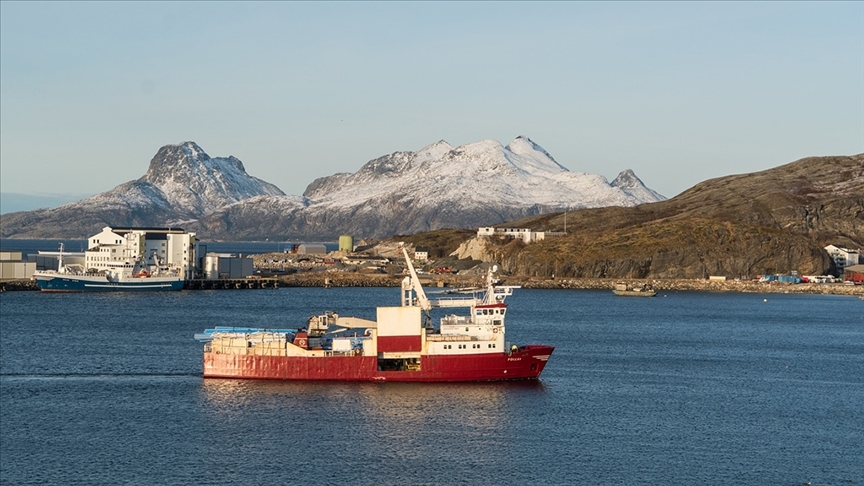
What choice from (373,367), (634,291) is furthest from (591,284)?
(373,367)

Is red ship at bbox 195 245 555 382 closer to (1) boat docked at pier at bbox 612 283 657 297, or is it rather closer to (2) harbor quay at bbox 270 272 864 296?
(1) boat docked at pier at bbox 612 283 657 297

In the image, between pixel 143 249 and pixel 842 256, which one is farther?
pixel 842 256

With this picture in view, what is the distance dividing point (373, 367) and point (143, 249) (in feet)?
345

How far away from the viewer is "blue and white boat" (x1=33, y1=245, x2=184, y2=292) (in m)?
147

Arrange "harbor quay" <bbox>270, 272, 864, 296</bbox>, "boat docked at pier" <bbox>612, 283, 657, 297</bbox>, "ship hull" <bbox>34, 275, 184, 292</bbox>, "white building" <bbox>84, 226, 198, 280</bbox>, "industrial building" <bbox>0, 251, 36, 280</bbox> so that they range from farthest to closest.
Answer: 1. "harbor quay" <bbox>270, 272, 864, 296</bbox>
2. "industrial building" <bbox>0, 251, 36, 280</bbox>
3. "white building" <bbox>84, 226, 198, 280</bbox>
4. "boat docked at pier" <bbox>612, 283, 657, 297</bbox>
5. "ship hull" <bbox>34, 275, 184, 292</bbox>

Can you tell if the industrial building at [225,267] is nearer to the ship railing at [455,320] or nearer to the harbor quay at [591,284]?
the harbor quay at [591,284]

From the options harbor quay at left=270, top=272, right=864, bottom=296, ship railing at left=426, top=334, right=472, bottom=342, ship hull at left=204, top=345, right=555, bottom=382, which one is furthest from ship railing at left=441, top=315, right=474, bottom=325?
harbor quay at left=270, top=272, right=864, bottom=296

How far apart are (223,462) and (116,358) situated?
104ft

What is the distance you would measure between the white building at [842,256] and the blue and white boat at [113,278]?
389 ft

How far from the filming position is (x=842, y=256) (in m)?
197

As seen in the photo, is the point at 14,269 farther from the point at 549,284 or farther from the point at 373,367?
the point at 373,367

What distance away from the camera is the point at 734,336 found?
99.1 meters

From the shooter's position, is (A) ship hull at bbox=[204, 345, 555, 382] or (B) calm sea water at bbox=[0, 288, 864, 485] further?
(A) ship hull at bbox=[204, 345, 555, 382]

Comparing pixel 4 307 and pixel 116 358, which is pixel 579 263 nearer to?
pixel 4 307
